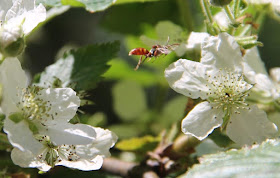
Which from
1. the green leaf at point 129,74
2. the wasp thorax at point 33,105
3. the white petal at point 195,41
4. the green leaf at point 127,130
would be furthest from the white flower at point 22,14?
the green leaf at point 129,74

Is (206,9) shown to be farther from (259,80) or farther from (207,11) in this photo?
(259,80)

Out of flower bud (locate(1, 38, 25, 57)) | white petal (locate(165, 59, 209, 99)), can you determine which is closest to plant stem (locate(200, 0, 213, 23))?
white petal (locate(165, 59, 209, 99))


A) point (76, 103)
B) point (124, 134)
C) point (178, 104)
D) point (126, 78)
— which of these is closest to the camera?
point (76, 103)

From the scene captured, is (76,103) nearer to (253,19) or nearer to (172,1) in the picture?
(253,19)

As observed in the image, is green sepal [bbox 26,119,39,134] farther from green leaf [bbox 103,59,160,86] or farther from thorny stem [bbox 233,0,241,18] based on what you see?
green leaf [bbox 103,59,160,86]

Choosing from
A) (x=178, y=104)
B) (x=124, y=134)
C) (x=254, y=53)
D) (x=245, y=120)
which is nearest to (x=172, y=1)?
(x=178, y=104)

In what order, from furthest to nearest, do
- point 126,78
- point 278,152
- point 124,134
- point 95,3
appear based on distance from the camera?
point 126,78 < point 124,134 < point 95,3 < point 278,152

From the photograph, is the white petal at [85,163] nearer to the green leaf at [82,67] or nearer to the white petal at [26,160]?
the white petal at [26,160]
